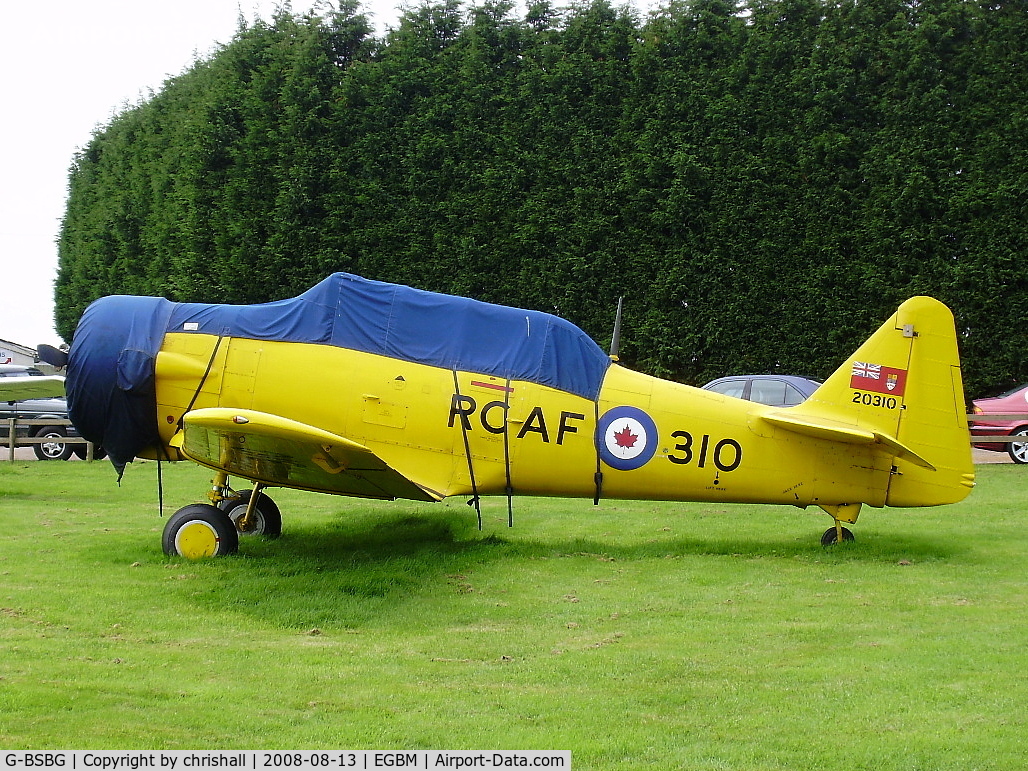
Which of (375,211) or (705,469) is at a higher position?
(375,211)

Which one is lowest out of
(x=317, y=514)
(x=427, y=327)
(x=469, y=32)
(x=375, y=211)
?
(x=317, y=514)

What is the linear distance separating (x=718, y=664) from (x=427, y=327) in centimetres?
446

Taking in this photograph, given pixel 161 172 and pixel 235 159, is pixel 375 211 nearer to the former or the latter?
pixel 235 159

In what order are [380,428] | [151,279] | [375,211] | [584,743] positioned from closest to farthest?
1. [584,743]
2. [380,428]
3. [375,211]
4. [151,279]

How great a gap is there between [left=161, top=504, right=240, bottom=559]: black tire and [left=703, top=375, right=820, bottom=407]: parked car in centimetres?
897

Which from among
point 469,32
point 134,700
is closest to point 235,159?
point 469,32

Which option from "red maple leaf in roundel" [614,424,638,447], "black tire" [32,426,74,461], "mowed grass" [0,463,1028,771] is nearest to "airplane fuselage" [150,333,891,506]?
"red maple leaf in roundel" [614,424,638,447]

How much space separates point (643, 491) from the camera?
9.12 metres

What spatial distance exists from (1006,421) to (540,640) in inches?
529

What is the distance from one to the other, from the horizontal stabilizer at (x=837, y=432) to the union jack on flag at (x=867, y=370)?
50 cm

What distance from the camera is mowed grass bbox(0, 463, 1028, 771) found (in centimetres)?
443

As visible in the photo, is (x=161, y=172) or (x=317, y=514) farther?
(x=161, y=172)

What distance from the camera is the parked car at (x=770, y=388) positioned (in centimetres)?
1534

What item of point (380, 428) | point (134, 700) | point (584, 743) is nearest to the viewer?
point (584, 743)
